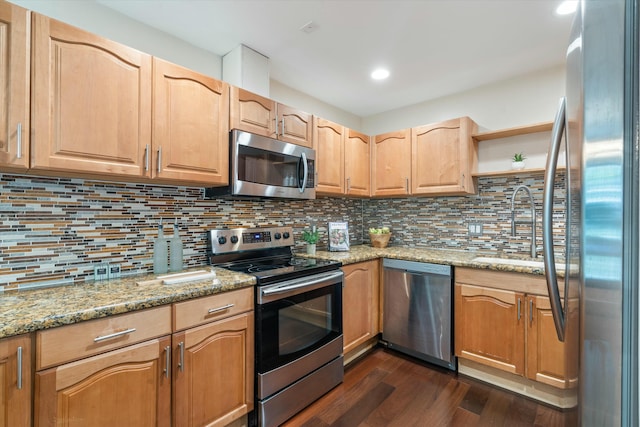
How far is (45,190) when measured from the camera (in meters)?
1.48

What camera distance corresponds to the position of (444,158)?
2623mm

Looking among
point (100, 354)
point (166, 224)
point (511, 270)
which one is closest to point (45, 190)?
point (166, 224)

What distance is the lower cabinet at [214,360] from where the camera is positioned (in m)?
1.37

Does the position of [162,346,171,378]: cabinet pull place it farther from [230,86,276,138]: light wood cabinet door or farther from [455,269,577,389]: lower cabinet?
[455,269,577,389]: lower cabinet

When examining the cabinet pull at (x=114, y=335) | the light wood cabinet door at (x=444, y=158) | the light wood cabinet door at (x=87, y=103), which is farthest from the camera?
the light wood cabinet door at (x=444, y=158)

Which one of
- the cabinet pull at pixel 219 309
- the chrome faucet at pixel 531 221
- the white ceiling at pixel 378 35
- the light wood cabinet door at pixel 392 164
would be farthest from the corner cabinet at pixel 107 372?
the chrome faucet at pixel 531 221

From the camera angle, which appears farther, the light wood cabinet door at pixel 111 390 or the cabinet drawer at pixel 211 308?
the cabinet drawer at pixel 211 308

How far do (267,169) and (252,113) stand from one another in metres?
0.39

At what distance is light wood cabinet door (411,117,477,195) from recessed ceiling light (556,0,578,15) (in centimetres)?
91

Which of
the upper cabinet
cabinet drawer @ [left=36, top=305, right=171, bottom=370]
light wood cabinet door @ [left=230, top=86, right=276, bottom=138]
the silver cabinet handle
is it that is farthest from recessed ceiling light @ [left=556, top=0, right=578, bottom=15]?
cabinet drawer @ [left=36, top=305, right=171, bottom=370]

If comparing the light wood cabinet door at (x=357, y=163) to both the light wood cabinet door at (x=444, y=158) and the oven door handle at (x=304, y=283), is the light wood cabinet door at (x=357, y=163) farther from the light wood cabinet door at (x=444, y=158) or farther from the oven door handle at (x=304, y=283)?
the oven door handle at (x=304, y=283)

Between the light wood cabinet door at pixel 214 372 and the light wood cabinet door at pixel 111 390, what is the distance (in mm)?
58

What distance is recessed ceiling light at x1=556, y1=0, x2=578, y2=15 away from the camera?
1.63 meters

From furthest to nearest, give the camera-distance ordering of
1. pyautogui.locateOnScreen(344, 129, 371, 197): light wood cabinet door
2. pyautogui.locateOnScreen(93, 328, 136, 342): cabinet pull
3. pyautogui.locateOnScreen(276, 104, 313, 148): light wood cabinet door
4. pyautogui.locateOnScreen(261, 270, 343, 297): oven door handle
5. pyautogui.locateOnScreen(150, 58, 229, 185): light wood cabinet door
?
pyautogui.locateOnScreen(344, 129, 371, 197): light wood cabinet door < pyautogui.locateOnScreen(276, 104, 313, 148): light wood cabinet door < pyautogui.locateOnScreen(261, 270, 343, 297): oven door handle < pyautogui.locateOnScreen(150, 58, 229, 185): light wood cabinet door < pyautogui.locateOnScreen(93, 328, 136, 342): cabinet pull
